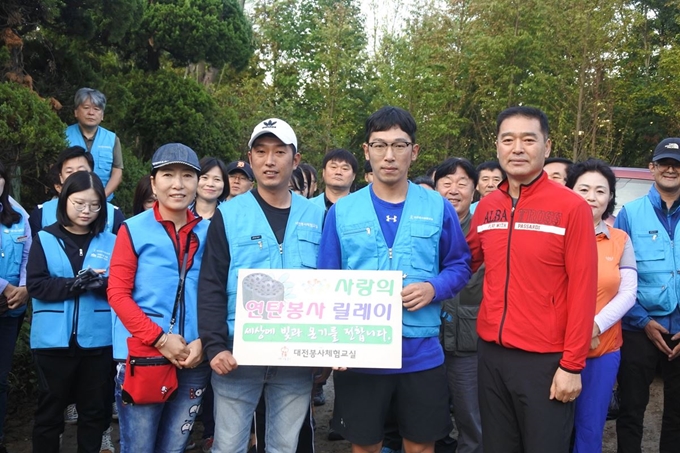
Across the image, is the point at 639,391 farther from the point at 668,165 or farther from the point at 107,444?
the point at 107,444

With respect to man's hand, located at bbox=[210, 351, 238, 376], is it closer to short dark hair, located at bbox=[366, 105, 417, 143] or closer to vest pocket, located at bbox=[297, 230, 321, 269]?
vest pocket, located at bbox=[297, 230, 321, 269]

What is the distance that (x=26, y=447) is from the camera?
4605 millimetres

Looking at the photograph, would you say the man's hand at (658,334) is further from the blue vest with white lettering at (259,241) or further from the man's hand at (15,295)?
the man's hand at (15,295)

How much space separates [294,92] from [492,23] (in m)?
6.74

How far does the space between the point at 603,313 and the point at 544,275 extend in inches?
32.8

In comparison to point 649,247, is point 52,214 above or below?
above

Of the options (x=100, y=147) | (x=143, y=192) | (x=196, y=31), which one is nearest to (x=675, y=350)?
(x=143, y=192)

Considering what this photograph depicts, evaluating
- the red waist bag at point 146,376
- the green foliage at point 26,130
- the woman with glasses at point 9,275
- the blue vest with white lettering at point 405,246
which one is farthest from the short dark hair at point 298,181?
the red waist bag at point 146,376

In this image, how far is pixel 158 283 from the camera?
3.19m

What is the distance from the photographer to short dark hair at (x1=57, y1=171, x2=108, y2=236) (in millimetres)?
3820

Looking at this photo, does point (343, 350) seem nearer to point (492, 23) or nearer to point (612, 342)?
point (612, 342)

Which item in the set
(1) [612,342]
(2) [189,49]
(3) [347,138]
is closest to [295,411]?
(1) [612,342]

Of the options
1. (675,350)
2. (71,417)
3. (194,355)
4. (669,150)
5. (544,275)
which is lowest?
(71,417)

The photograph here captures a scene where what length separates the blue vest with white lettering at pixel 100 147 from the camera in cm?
583
